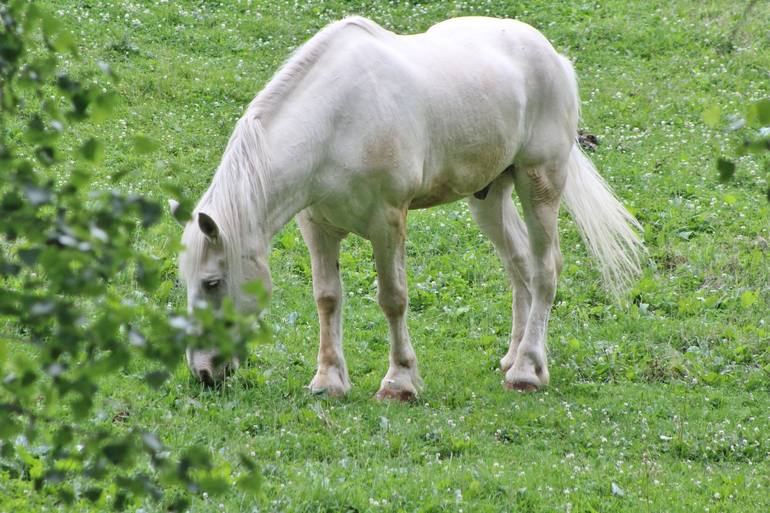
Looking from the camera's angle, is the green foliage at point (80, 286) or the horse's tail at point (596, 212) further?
the horse's tail at point (596, 212)

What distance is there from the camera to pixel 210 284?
19.8 ft

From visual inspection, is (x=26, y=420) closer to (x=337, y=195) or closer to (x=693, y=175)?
(x=337, y=195)

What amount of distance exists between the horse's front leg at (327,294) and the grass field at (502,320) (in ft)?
0.71

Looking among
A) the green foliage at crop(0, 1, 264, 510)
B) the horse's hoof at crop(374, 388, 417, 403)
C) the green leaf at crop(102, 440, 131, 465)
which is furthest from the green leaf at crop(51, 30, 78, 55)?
the horse's hoof at crop(374, 388, 417, 403)

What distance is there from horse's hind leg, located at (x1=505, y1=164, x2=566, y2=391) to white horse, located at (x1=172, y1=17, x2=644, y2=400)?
11 millimetres

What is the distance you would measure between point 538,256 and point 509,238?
379 mm

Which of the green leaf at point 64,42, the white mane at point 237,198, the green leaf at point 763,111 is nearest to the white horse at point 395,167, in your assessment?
the white mane at point 237,198

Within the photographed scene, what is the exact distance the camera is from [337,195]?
21.4 feet

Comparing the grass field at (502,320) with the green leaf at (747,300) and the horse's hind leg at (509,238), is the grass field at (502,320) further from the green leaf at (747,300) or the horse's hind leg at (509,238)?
the horse's hind leg at (509,238)

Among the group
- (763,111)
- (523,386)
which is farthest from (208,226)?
(763,111)

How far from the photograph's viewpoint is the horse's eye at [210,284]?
6035 millimetres

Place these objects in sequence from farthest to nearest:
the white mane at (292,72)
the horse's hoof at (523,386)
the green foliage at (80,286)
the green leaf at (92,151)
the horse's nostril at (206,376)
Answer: the horse's hoof at (523,386) < the white mane at (292,72) < the horse's nostril at (206,376) < the green leaf at (92,151) < the green foliage at (80,286)

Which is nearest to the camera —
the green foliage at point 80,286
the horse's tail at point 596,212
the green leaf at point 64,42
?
the green foliage at point 80,286

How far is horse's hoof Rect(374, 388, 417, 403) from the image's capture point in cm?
689
